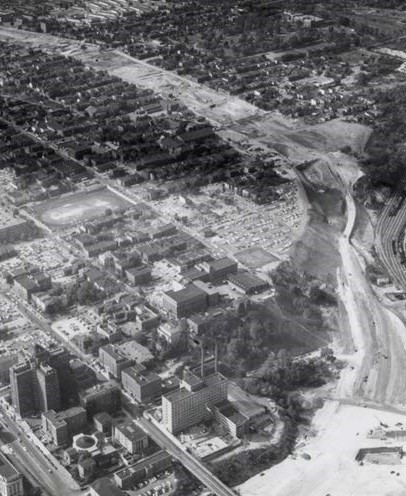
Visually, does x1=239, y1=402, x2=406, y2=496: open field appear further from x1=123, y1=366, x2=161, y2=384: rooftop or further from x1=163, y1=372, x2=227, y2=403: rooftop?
x1=123, y1=366, x2=161, y2=384: rooftop

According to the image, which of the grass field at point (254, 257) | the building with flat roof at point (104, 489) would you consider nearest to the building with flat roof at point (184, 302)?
the grass field at point (254, 257)

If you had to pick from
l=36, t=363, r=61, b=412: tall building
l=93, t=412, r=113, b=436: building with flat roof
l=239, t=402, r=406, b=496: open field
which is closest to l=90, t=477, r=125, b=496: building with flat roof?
l=93, t=412, r=113, b=436: building with flat roof

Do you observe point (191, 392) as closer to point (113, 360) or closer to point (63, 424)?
point (113, 360)

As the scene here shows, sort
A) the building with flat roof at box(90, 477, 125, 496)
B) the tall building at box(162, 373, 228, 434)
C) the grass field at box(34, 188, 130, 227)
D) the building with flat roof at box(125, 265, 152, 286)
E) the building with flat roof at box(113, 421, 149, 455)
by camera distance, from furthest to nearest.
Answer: the grass field at box(34, 188, 130, 227)
the building with flat roof at box(125, 265, 152, 286)
the tall building at box(162, 373, 228, 434)
the building with flat roof at box(113, 421, 149, 455)
the building with flat roof at box(90, 477, 125, 496)

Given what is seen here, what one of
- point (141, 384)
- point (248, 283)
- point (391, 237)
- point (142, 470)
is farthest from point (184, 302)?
point (391, 237)

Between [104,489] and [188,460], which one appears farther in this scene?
[188,460]

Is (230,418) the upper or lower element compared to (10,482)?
upper
